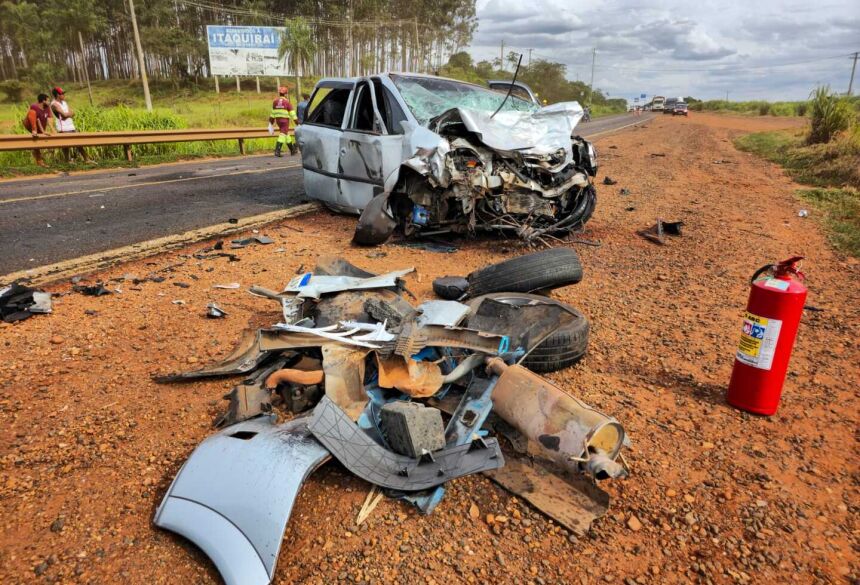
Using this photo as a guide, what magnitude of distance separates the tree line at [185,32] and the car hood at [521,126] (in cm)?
5284

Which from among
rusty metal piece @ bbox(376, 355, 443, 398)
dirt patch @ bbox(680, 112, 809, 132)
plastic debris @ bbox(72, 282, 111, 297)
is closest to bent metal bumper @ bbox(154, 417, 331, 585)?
rusty metal piece @ bbox(376, 355, 443, 398)

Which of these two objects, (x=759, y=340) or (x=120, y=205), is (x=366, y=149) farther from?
(x=759, y=340)

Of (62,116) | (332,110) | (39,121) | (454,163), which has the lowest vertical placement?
(454,163)

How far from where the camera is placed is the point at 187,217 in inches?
276

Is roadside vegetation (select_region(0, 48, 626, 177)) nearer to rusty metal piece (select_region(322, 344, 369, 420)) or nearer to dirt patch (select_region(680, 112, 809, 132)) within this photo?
rusty metal piece (select_region(322, 344, 369, 420))

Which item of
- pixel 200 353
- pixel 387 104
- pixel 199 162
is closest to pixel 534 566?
pixel 200 353

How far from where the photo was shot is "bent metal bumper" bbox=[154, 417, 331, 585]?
5.77 feet

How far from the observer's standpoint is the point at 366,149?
20.3 ft

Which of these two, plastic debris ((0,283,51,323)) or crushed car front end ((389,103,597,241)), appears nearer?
plastic debris ((0,283,51,323))

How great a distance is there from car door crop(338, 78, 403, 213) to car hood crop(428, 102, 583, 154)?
2.06 feet

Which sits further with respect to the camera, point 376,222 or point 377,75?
point 377,75

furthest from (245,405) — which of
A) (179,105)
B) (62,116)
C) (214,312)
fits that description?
(179,105)

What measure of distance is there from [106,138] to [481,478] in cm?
1388

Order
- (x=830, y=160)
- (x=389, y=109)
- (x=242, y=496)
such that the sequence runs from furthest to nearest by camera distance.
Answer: (x=830, y=160), (x=389, y=109), (x=242, y=496)
